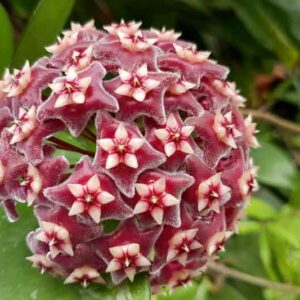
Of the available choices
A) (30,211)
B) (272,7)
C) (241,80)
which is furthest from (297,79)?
(30,211)

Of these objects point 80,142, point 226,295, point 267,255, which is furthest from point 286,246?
point 80,142

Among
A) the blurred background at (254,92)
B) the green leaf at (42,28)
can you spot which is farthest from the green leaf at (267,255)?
the green leaf at (42,28)

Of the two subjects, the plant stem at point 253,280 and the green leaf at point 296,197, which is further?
the green leaf at point 296,197

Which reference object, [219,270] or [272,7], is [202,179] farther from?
[272,7]

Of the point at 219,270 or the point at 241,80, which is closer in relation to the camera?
the point at 219,270

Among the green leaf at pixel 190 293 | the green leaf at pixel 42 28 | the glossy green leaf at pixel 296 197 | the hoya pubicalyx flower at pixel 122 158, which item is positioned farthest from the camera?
the glossy green leaf at pixel 296 197

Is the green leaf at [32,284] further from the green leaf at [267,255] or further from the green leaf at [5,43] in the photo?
the green leaf at [267,255]
